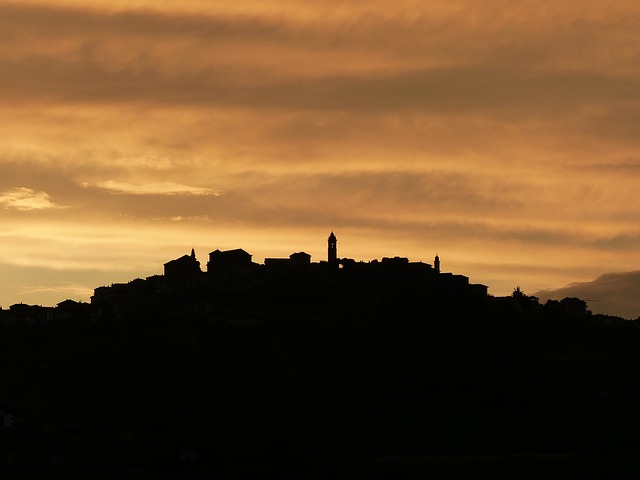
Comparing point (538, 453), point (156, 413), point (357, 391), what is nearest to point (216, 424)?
point (156, 413)

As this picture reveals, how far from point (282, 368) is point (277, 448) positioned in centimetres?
4031

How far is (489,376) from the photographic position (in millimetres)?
194875

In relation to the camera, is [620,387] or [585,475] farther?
[620,387]

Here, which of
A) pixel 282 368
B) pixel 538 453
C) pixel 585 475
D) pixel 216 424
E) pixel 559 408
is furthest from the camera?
pixel 282 368

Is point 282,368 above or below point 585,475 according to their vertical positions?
above

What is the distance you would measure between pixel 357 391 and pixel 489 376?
1899 cm

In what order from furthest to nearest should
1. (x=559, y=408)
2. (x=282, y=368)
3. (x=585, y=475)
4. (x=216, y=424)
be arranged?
(x=282, y=368) → (x=559, y=408) → (x=216, y=424) → (x=585, y=475)

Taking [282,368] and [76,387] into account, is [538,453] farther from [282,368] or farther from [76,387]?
[76,387]

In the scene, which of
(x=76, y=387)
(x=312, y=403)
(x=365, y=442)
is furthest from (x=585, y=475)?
(x=76, y=387)

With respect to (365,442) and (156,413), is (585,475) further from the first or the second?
(156,413)

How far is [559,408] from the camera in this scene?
184 metres

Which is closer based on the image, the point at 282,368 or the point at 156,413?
the point at 156,413

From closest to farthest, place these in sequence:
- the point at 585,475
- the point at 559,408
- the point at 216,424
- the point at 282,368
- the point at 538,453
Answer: the point at 585,475 < the point at 538,453 < the point at 216,424 < the point at 559,408 < the point at 282,368

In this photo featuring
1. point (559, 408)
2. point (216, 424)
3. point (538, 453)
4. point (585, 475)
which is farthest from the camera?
point (559, 408)
